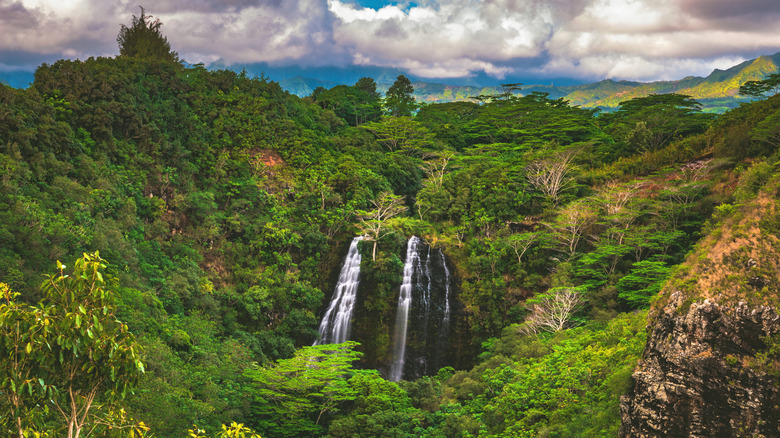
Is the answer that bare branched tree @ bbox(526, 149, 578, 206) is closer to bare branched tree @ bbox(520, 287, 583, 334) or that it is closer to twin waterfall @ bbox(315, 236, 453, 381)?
twin waterfall @ bbox(315, 236, 453, 381)

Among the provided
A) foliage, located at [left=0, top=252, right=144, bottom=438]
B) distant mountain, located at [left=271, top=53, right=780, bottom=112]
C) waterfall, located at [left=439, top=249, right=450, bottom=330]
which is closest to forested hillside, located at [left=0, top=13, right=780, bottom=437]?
foliage, located at [left=0, top=252, right=144, bottom=438]

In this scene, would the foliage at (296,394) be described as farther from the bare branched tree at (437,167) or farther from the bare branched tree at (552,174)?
the bare branched tree at (437,167)

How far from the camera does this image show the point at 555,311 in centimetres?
2019

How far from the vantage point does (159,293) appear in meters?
19.7

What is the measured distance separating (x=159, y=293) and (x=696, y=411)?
19571 millimetres

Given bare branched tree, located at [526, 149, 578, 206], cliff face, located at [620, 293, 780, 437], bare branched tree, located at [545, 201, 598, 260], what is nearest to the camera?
cliff face, located at [620, 293, 780, 437]

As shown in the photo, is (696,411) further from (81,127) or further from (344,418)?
(81,127)

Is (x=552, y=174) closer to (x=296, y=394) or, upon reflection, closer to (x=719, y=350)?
(x=719, y=350)

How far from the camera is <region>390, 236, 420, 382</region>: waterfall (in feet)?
82.4

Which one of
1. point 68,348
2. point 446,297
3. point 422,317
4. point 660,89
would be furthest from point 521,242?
point 660,89

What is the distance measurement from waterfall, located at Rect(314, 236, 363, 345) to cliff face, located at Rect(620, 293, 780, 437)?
17613 mm

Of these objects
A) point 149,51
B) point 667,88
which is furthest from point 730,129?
point 667,88

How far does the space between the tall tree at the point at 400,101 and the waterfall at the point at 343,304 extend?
22182mm

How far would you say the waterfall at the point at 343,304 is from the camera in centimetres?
2608
